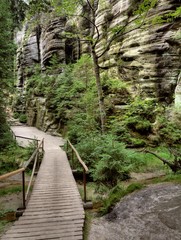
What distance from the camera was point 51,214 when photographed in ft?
16.3

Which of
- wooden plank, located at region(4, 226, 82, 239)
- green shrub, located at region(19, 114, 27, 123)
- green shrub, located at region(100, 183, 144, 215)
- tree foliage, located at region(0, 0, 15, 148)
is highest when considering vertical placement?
tree foliage, located at region(0, 0, 15, 148)

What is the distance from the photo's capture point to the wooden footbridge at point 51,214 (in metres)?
4.12

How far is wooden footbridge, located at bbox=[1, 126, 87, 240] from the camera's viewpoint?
4125mm

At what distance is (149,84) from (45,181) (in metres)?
10.7

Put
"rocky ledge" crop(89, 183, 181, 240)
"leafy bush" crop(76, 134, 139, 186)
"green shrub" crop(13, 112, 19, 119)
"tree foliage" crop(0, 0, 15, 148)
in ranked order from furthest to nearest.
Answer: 1. "green shrub" crop(13, 112, 19, 119)
2. "tree foliage" crop(0, 0, 15, 148)
3. "leafy bush" crop(76, 134, 139, 186)
4. "rocky ledge" crop(89, 183, 181, 240)

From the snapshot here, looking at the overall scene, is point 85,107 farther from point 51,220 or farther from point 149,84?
point 51,220

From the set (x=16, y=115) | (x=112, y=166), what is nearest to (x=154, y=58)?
(x=112, y=166)

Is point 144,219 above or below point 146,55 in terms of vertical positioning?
below

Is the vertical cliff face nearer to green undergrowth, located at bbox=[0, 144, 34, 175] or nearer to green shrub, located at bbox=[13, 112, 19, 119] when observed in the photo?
green undergrowth, located at bbox=[0, 144, 34, 175]

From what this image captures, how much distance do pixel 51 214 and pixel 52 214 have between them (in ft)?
0.08

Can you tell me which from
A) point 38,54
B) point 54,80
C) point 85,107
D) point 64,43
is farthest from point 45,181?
point 38,54

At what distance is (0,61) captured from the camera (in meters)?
13.0

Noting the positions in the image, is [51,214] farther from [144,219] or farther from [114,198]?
[144,219]

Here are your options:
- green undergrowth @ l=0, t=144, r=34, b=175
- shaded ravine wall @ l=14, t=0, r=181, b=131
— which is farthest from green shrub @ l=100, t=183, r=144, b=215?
shaded ravine wall @ l=14, t=0, r=181, b=131
